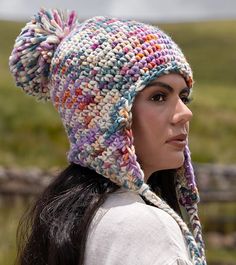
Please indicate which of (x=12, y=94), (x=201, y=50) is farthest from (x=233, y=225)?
(x=201, y=50)

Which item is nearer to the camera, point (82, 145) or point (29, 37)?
point (82, 145)

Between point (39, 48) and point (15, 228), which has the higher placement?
point (39, 48)

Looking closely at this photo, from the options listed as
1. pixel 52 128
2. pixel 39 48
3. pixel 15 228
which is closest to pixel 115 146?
pixel 39 48

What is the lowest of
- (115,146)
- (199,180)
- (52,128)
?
(52,128)

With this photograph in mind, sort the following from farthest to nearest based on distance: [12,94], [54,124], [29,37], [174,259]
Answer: [12,94]
[54,124]
[29,37]
[174,259]

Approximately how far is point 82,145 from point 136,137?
17cm

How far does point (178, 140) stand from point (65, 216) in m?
0.43

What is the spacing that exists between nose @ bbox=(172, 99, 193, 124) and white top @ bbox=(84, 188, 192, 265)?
32 centimetres

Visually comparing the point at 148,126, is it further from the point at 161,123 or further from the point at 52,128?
the point at 52,128

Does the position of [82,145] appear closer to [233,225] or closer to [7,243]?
[7,243]

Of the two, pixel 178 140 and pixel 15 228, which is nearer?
pixel 178 140

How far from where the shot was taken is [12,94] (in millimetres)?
18969

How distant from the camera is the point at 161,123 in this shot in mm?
2844

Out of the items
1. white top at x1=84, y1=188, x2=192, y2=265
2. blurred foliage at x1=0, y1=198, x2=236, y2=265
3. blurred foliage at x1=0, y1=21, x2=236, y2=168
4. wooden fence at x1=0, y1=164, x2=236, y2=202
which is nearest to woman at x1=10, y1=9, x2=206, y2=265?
white top at x1=84, y1=188, x2=192, y2=265
